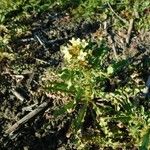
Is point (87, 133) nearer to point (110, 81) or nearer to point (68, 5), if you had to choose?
point (110, 81)

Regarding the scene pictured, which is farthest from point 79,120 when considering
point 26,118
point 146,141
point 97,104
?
point 146,141

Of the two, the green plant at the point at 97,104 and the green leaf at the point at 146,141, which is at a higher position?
the green plant at the point at 97,104

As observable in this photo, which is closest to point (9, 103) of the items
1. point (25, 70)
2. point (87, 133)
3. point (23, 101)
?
point (23, 101)

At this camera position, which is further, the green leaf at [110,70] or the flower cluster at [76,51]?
the green leaf at [110,70]

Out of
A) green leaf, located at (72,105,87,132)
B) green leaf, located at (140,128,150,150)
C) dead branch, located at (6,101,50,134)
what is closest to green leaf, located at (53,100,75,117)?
green leaf, located at (72,105,87,132)

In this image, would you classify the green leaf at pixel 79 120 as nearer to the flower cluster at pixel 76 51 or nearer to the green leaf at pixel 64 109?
the green leaf at pixel 64 109

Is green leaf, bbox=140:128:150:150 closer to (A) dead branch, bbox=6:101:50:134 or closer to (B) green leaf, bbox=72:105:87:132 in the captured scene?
(B) green leaf, bbox=72:105:87:132

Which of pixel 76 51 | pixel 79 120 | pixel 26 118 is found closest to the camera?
pixel 76 51

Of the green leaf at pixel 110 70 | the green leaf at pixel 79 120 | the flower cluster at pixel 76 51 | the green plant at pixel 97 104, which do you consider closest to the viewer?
the flower cluster at pixel 76 51

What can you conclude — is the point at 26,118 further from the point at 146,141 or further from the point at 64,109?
the point at 146,141

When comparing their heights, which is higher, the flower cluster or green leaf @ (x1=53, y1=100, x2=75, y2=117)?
the flower cluster

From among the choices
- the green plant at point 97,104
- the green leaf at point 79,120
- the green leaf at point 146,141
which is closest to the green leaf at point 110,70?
the green plant at point 97,104
